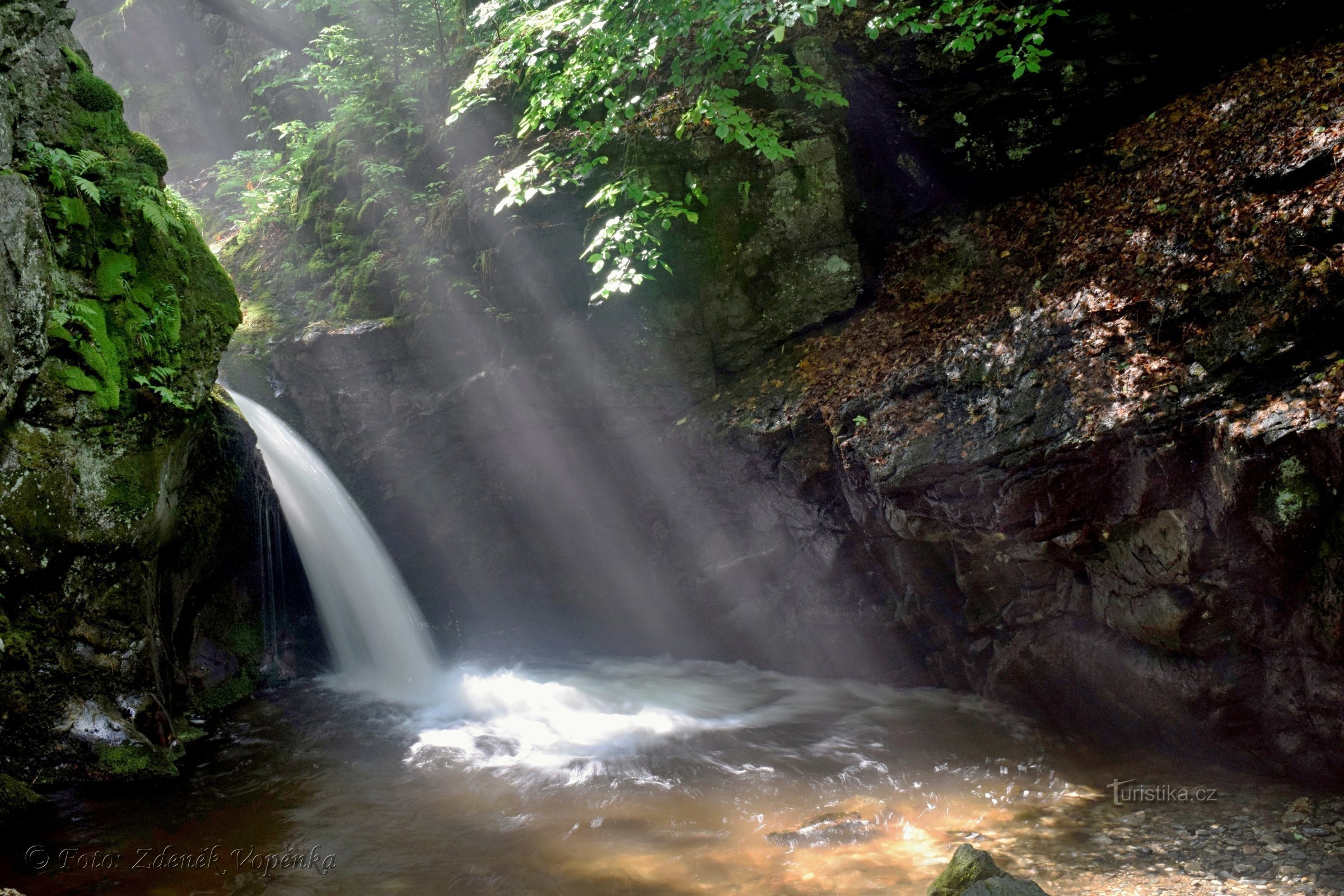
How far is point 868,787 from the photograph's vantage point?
5.59 m

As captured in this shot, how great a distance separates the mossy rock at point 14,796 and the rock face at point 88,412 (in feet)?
0.08

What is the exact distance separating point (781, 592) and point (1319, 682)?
4.64m

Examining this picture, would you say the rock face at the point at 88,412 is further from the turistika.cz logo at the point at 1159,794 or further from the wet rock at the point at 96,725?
the turistika.cz logo at the point at 1159,794

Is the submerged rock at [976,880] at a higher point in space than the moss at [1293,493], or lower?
lower

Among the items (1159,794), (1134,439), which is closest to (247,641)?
(1159,794)

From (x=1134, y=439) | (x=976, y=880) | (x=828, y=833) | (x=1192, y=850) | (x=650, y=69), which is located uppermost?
(x=650, y=69)

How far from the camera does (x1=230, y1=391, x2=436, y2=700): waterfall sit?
9.25 m

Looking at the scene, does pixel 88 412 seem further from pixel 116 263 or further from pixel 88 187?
pixel 88 187

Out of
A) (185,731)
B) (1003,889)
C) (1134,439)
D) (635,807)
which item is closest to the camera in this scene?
(1003,889)

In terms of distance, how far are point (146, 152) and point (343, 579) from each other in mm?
5201

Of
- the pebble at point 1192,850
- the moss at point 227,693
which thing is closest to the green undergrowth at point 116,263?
the moss at point 227,693

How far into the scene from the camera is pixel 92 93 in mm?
6777

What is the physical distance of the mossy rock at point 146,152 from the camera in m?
7.03

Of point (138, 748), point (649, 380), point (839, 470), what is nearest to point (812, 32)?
point (649, 380)
